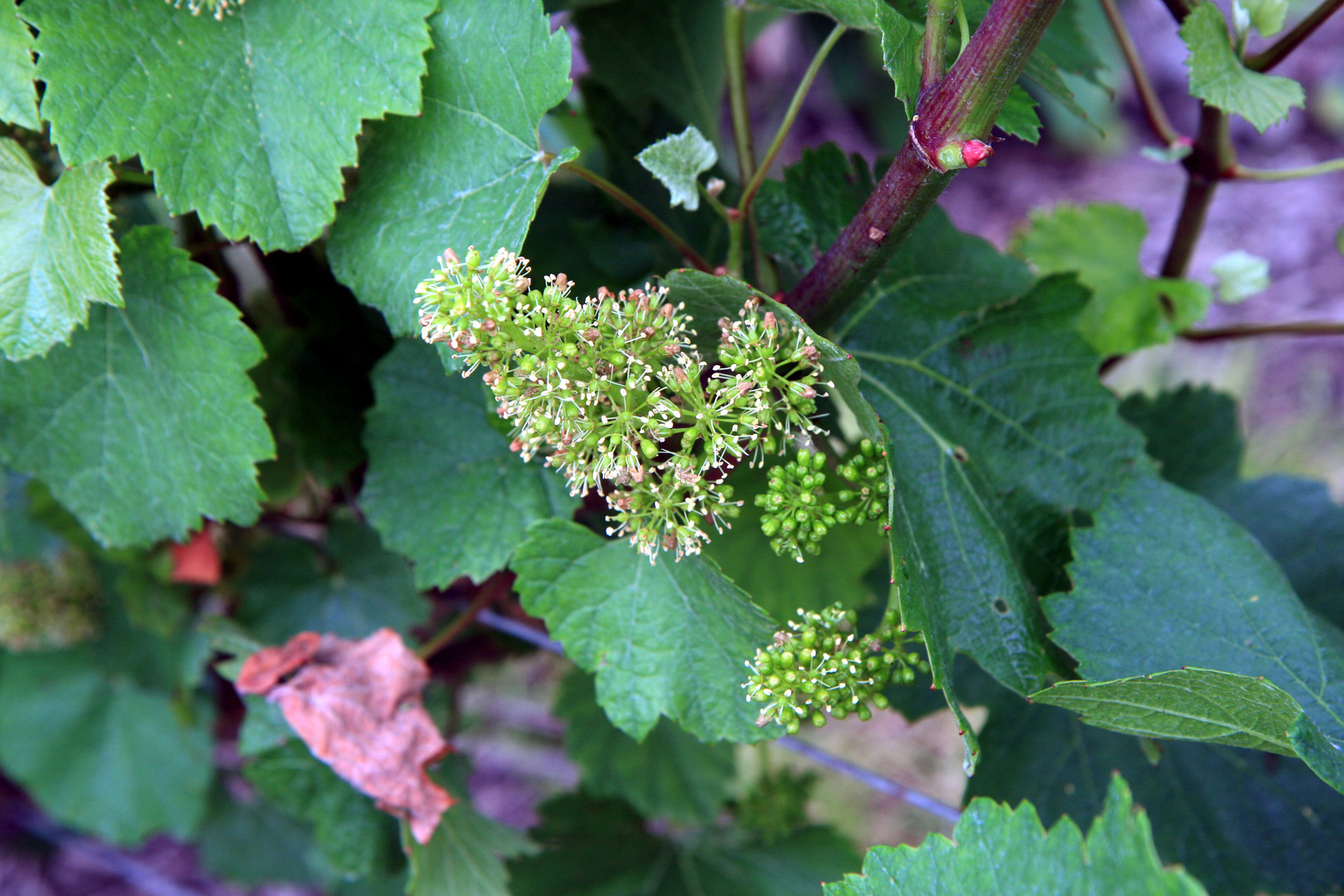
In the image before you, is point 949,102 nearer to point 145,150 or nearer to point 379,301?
point 379,301

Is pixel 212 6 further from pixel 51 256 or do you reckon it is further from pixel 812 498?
pixel 812 498

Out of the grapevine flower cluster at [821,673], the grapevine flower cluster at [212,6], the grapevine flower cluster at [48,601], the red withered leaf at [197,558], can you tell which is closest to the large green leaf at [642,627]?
the grapevine flower cluster at [821,673]

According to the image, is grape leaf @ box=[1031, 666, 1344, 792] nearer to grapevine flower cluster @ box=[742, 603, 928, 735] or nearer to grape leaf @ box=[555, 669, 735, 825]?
grapevine flower cluster @ box=[742, 603, 928, 735]

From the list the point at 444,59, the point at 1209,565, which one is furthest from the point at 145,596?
the point at 1209,565

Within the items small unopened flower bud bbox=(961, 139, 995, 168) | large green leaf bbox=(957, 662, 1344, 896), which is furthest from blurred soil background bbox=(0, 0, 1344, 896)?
small unopened flower bud bbox=(961, 139, 995, 168)

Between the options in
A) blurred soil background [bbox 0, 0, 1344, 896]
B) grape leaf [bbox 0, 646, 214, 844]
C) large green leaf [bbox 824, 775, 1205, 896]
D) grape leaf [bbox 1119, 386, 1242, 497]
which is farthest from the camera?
blurred soil background [bbox 0, 0, 1344, 896]
